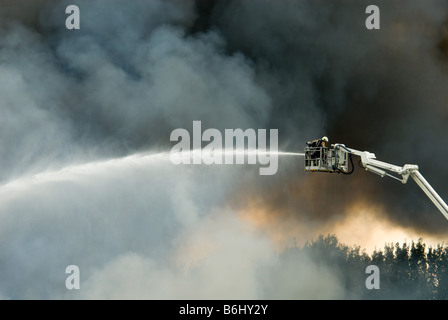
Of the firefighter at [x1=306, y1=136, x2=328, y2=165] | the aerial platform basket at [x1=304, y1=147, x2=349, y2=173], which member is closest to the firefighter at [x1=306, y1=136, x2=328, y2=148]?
the firefighter at [x1=306, y1=136, x2=328, y2=165]

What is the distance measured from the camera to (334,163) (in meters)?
23.4

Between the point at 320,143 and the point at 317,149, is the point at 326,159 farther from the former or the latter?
the point at 320,143

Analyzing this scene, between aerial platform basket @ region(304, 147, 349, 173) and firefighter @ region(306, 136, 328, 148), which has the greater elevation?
firefighter @ region(306, 136, 328, 148)

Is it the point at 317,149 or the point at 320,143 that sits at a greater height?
the point at 320,143

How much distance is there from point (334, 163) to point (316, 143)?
1.45 meters

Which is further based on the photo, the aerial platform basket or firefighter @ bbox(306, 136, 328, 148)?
firefighter @ bbox(306, 136, 328, 148)

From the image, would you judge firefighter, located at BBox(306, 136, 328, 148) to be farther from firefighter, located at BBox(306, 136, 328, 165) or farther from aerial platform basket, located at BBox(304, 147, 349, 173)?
aerial platform basket, located at BBox(304, 147, 349, 173)

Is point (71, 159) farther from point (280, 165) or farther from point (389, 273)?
point (389, 273)

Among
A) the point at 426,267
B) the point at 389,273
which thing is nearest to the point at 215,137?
the point at 389,273

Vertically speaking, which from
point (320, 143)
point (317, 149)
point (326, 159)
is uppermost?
point (320, 143)

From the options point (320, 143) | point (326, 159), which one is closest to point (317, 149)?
point (320, 143)

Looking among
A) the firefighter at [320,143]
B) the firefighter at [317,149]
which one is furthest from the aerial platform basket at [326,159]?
the firefighter at [320,143]

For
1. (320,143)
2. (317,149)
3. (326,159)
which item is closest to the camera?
(326,159)

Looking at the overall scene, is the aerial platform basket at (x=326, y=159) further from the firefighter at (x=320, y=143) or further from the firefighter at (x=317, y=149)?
the firefighter at (x=320, y=143)
